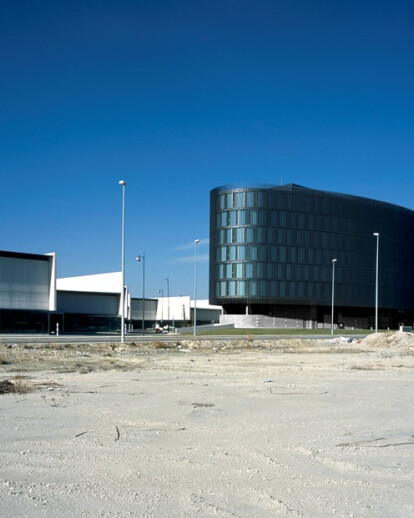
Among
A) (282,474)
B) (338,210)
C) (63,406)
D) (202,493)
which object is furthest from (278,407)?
(338,210)

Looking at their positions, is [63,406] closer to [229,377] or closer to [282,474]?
[282,474]

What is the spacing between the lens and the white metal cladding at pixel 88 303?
8131 centimetres

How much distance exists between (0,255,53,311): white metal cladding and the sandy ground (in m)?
47.7

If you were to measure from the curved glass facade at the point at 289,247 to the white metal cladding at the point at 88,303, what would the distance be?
30067 mm

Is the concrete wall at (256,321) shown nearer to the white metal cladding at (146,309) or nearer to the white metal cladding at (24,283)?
the white metal cladding at (146,309)

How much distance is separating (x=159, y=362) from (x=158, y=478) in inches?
778

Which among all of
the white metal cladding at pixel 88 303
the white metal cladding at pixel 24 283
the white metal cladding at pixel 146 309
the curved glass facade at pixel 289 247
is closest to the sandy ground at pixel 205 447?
the white metal cladding at pixel 24 283

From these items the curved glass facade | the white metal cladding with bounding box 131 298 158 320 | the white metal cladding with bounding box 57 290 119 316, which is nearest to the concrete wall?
the curved glass facade

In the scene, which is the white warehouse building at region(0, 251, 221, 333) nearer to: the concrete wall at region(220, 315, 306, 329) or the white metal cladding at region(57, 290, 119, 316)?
the white metal cladding at region(57, 290, 119, 316)

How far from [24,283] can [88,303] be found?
1903 cm

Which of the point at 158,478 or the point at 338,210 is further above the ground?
the point at 338,210

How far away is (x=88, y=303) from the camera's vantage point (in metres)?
84.8

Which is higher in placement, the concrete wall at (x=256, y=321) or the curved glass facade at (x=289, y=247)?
the curved glass facade at (x=289, y=247)

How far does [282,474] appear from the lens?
7906mm
